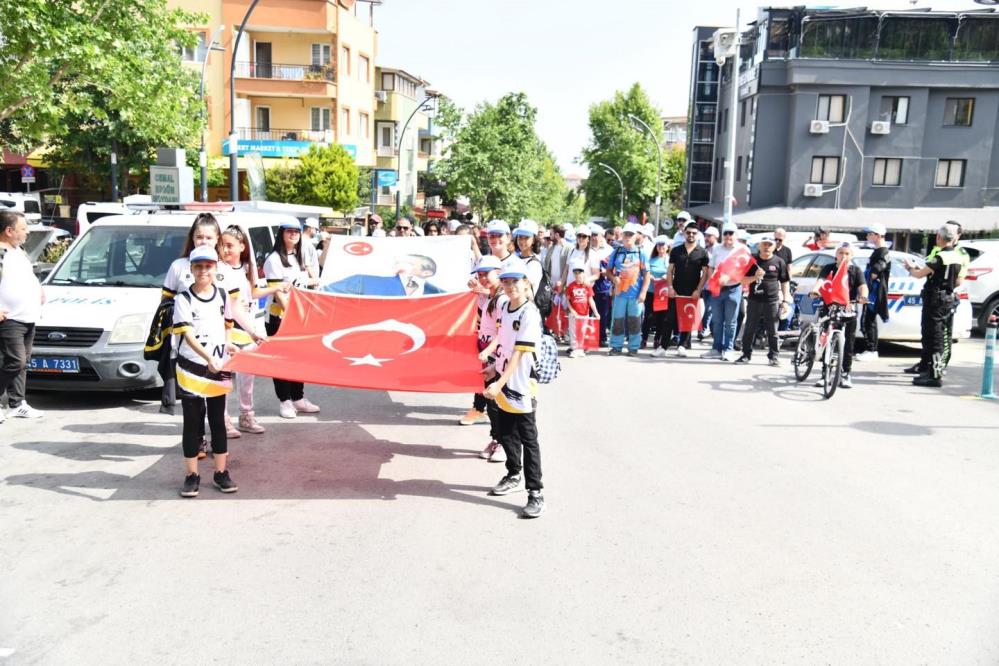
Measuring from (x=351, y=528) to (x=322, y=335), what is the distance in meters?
2.55

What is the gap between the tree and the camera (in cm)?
7925

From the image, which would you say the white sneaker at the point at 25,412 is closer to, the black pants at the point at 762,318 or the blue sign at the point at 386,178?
the black pants at the point at 762,318

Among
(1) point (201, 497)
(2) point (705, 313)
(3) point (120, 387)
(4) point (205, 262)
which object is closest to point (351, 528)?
(1) point (201, 497)

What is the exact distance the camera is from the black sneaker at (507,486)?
6895 millimetres

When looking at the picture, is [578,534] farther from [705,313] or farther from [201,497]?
[705,313]

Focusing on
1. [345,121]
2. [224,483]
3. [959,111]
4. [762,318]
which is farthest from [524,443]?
[345,121]

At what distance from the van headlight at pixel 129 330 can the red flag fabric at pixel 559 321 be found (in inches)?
303

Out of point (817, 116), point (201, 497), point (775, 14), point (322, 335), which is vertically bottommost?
point (201, 497)

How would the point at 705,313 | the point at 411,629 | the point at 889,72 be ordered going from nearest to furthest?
1. the point at 411,629
2. the point at 705,313
3. the point at 889,72

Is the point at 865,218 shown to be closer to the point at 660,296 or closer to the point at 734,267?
the point at 660,296

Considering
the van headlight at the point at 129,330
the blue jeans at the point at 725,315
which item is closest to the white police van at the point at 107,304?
the van headlight at the point at 129,330

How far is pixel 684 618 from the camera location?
476cm

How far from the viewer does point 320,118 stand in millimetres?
48375

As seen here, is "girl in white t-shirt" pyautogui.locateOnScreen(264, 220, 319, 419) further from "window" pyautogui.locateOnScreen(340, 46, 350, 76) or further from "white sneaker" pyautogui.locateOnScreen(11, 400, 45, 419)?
"window" pyautogui.locateOnScreen(340, 46, 350, 76)
